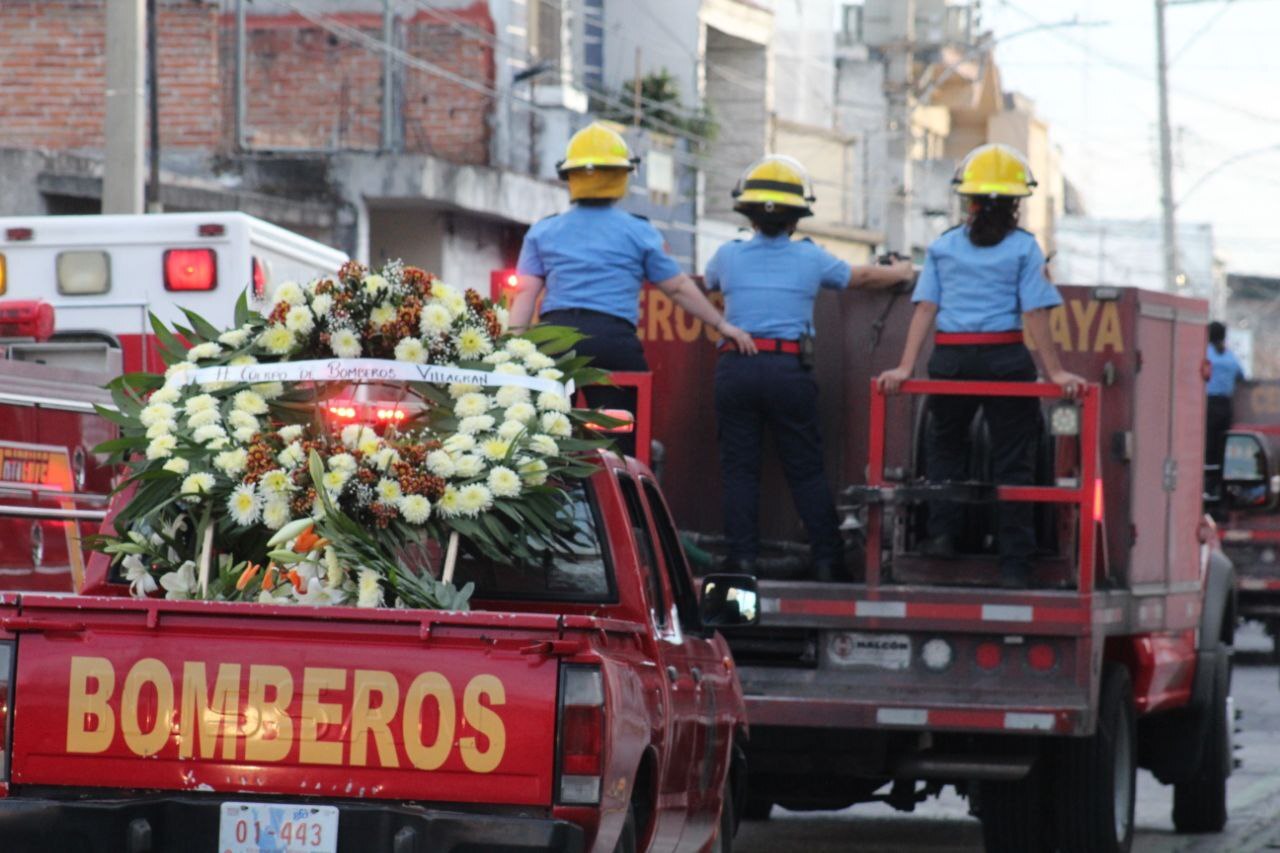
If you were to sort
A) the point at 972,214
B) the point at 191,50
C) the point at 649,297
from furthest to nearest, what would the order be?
the point at 191,50
the point at 649,297
the point at 972,214

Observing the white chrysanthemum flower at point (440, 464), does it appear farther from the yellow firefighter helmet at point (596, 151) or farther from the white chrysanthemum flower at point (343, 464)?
the yellow firefighter helmet at point (596, 151)

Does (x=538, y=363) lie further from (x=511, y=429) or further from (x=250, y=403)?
(x=250, y=403)

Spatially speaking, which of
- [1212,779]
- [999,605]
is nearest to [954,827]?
[1212,779]

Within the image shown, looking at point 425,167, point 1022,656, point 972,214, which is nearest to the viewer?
point 1022,656

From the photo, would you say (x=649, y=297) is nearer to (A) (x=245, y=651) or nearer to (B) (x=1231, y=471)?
(B) (x=1231, y=471)

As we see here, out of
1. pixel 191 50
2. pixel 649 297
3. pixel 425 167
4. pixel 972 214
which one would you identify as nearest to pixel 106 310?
pixel 649 297

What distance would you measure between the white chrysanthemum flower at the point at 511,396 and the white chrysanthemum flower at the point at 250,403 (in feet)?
2.20

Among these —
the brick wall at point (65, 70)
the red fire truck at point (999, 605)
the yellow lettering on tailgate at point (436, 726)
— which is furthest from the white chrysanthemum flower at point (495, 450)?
the brick wall at point (65, 70)

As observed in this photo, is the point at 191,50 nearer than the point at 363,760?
No

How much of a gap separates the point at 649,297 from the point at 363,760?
5.82 metres

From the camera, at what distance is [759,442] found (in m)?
10.5

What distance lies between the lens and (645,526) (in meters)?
7.48

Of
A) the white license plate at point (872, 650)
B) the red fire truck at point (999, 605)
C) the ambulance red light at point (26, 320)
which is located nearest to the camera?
the red fire truck at point (999, 605)

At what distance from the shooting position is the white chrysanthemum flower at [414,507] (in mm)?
6633
